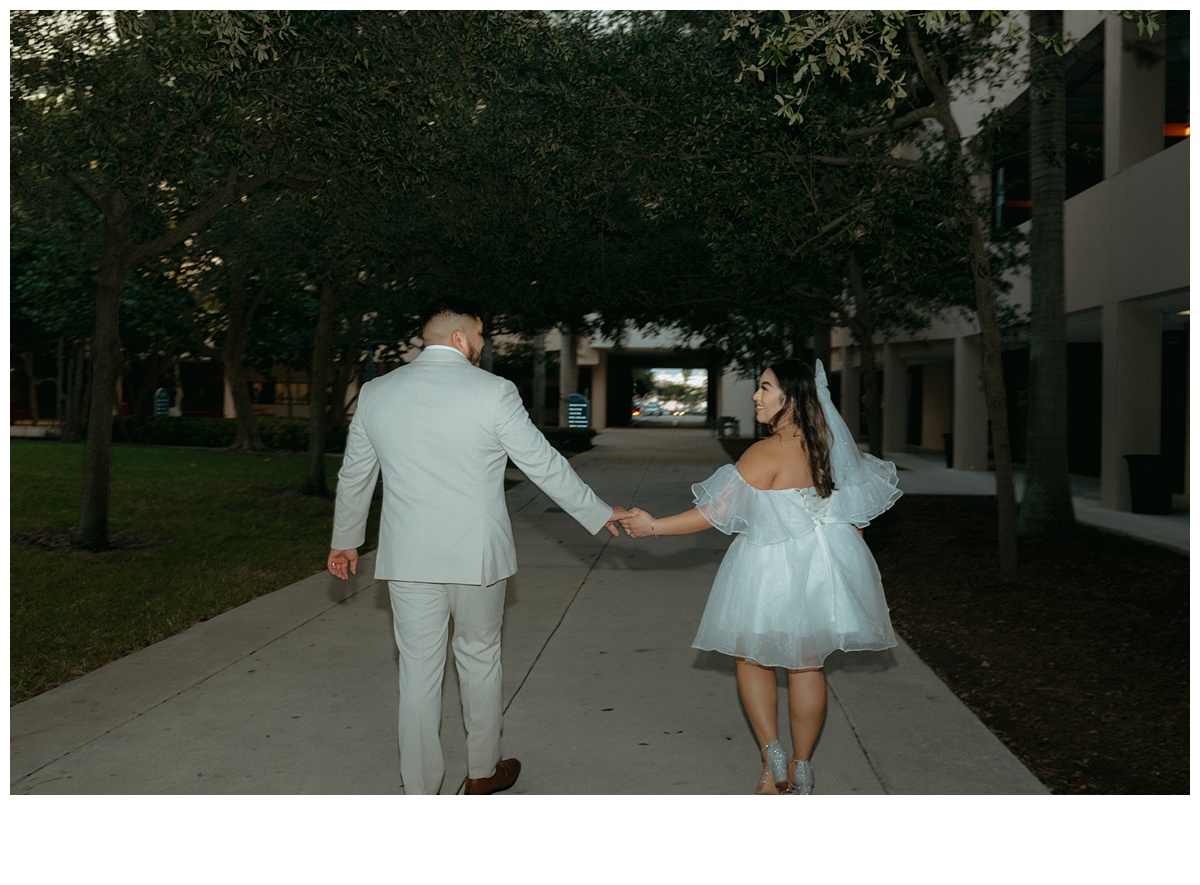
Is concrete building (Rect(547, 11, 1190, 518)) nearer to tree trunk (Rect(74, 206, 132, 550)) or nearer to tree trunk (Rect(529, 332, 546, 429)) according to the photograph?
tree trunk (Rect(74, 206, 132, 550))

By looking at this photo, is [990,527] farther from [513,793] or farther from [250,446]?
[250,446]

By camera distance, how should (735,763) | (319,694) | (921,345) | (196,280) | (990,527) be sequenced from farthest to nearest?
(921,345), (196,280), (990,527), (319,694), (735,763)

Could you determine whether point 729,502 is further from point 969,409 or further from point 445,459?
point 969,409

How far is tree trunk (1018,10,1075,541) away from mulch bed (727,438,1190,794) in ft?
1.43

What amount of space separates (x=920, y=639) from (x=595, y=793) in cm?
403

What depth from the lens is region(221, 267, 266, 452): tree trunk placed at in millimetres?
27797

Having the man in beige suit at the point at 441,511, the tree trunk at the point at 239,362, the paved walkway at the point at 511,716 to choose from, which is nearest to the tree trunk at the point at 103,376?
the paved walkway at the point at 511,716

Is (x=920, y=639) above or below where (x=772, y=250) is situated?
below

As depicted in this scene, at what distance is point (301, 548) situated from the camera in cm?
1227

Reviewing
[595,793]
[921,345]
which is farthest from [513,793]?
[921,345]

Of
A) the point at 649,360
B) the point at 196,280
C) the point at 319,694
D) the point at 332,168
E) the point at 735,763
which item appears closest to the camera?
the point at 735,763

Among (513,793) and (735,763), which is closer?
(513,793)

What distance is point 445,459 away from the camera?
4.41 m

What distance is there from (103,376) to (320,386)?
6626mm
